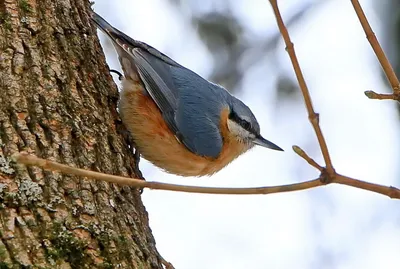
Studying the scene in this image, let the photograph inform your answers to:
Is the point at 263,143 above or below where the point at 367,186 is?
above

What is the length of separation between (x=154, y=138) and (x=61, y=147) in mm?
1113

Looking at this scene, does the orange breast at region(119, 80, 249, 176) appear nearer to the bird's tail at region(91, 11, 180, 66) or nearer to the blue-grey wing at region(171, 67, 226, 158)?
the blue-grey wing at region(171, 67, 226, 158)

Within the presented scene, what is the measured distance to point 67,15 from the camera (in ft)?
9.61

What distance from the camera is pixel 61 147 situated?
8.05ft

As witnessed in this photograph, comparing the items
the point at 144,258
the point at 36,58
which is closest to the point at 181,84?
the point at 36,58

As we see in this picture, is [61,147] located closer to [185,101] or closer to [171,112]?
[171,112]

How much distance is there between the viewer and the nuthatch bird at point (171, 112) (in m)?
3.49

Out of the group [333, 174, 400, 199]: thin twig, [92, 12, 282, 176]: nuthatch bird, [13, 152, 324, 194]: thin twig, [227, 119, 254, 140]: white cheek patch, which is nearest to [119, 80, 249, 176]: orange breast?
[92, 12, 282, 176]: nuthatch bird

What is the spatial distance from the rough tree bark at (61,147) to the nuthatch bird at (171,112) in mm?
488

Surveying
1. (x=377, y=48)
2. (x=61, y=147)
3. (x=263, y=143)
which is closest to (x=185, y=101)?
(x=263, y=143)

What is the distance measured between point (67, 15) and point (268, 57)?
9.65ft

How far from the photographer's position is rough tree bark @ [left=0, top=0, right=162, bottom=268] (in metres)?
2.20

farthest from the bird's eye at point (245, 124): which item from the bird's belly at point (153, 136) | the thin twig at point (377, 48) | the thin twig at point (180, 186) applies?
the thin twig at point (180, 186)

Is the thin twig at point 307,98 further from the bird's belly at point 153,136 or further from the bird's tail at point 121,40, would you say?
the bird's tail at point 121,40
